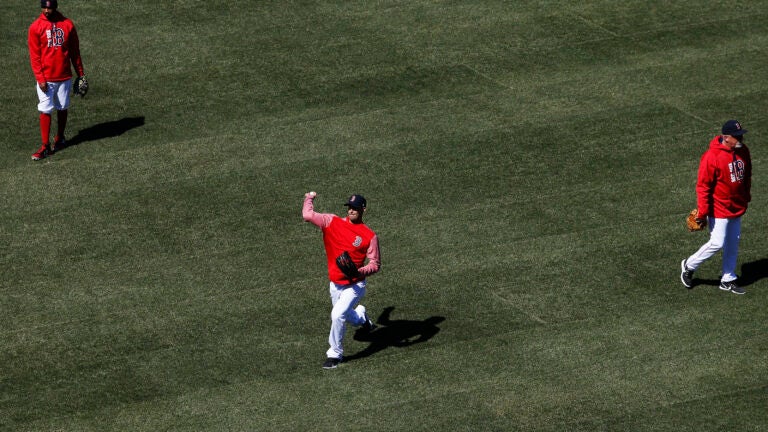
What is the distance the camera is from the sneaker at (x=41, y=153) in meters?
16.9

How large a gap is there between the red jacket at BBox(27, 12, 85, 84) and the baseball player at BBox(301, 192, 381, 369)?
241 inches

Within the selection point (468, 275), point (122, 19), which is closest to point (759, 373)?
point (468, 275)

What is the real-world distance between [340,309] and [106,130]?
7.15 metres

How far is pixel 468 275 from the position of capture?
46.7 feet

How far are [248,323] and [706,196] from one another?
215 inches

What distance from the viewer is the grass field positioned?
12094 millimetres

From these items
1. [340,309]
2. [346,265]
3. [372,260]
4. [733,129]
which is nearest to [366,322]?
[340,309]

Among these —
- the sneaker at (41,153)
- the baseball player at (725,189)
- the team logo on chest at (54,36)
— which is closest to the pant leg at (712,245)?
the baseball player at (725,189)

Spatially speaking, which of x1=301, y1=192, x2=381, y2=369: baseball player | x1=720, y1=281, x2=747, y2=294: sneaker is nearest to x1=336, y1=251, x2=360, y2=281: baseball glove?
x1=301, y1=192, x2=381, y2=369: baseball player

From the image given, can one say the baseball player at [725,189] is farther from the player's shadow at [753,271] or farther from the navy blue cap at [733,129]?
the player's shadow at [753,271]

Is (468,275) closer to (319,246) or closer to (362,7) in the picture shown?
(319,246)

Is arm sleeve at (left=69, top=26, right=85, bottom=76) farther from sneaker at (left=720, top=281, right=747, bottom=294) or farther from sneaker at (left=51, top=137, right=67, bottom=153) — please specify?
sneaker at (left=720, top=281, right=747, bottom=294)

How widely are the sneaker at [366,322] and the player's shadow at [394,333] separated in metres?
0.04

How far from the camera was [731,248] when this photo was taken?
535 inches
